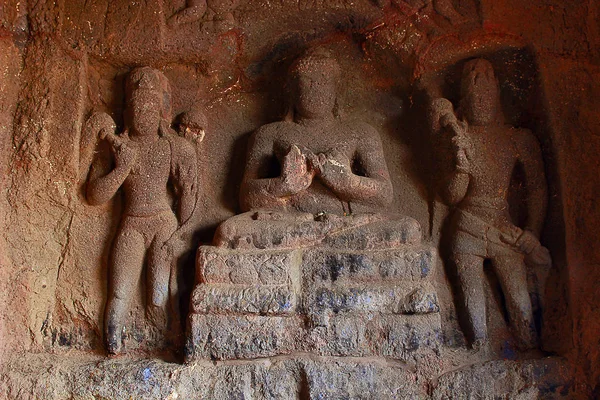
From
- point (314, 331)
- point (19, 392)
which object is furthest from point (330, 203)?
point (19, 392)

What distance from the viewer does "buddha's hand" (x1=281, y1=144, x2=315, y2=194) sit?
11.7ft

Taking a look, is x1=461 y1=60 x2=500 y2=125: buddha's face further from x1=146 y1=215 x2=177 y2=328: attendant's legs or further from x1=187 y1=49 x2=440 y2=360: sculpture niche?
x1=146 y1=215 x2=177 y2=328: attendant's legs

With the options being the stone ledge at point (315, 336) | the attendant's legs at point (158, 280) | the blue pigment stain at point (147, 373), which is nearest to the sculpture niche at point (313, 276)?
the stone ledge at point (315, 336)

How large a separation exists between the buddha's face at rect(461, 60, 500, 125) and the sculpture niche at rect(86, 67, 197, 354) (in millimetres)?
1577

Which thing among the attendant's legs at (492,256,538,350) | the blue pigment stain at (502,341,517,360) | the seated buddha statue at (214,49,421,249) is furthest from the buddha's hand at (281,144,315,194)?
the blue pigment stain at (502,341,517,360)

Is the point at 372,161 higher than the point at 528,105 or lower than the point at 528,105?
lower

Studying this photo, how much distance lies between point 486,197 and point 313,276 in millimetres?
1066

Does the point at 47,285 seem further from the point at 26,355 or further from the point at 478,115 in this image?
the point at 478,115

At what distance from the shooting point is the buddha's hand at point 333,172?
360cm

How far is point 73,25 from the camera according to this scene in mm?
3660

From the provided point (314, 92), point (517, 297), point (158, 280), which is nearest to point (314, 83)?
point (314, 92)

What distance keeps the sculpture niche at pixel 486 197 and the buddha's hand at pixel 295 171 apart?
768 millimetres

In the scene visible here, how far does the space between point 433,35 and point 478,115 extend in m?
0.52

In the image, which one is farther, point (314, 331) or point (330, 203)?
point (330, 203)
